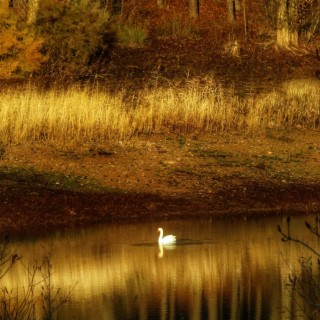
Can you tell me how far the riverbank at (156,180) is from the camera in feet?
64.1

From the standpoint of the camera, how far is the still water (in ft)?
40.1

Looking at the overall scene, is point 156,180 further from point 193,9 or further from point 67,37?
point 193,9

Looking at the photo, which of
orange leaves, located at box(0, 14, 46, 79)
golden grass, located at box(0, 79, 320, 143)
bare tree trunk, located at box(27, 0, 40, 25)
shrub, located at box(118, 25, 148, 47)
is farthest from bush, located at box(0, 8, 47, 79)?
shrub, located at box(118, 25, 148, 47)

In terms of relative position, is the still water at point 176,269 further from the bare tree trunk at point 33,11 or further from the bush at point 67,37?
the bare tree trunk at point 33,11

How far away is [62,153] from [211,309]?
11463mm

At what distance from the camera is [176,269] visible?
14781 mm

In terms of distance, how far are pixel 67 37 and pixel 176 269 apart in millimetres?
26183

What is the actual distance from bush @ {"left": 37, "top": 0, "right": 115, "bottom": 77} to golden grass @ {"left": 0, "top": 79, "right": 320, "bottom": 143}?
366 inches

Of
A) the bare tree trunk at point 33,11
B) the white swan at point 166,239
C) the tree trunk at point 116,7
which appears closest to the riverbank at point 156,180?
the white swan at point 166,239

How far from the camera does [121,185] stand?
70.5ft

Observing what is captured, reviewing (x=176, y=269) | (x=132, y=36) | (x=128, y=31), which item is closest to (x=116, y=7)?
(x=128, y=31)

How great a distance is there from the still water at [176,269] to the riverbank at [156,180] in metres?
1.04

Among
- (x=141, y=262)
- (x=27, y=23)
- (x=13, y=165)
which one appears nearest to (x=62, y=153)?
(x=13, y=165)

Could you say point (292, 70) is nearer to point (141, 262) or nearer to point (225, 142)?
point (225, 142)
